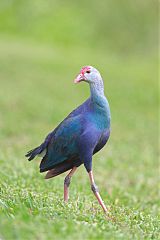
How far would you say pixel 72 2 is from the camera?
36.6 metres

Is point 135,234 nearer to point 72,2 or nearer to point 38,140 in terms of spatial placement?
point 38,140

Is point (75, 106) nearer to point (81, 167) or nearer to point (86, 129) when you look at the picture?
point (81, 167)

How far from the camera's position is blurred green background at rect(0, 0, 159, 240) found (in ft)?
16.5

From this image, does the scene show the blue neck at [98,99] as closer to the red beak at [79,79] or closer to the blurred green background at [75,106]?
the red beak at [79,79]

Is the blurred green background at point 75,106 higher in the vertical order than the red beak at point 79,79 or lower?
lower

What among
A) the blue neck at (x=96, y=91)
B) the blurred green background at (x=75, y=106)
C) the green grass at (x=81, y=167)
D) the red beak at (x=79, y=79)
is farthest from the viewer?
the blue neck at (x=96, y=91)

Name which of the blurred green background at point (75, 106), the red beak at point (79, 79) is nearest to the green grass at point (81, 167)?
the blurred green background at point (75, 106)

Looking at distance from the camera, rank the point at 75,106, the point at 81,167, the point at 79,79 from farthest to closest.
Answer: the point at 75,106, the point at 81,167, the point at 79,79

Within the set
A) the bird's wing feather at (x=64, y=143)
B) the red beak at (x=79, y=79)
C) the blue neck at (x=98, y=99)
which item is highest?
the red beak at (x=79, y=79)

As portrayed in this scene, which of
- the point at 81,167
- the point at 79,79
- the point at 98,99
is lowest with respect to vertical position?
the point at 81,167

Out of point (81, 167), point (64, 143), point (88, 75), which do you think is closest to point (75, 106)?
point (81, 167)

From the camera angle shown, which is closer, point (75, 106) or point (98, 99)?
point (98, 99)

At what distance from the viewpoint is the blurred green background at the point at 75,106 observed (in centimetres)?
503

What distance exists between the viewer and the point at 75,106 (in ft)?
57.6
